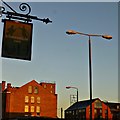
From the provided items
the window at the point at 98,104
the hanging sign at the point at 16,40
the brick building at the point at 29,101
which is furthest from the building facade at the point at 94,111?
the hanging sign at the point at 16,40

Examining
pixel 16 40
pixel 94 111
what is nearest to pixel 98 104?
pixel 94 111

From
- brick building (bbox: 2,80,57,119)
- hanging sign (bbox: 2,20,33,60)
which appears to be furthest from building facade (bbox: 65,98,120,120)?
hanging sign (bbox: 2,20,33,60)

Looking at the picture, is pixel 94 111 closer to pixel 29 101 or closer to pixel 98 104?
pixel 98 104

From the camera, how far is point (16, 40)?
453 inches

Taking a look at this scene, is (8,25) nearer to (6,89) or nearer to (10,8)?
(10,8)

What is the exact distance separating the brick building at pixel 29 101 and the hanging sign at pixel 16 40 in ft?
262

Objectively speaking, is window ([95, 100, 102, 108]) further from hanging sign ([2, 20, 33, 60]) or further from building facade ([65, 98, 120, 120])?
hanging sign ([2, 20, 33, 60])

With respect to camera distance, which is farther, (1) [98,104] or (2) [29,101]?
(1) [98,104]

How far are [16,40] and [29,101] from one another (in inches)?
3365

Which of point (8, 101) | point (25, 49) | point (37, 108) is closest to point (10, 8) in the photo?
point (25, 49)

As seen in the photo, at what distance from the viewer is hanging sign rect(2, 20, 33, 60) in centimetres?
1138

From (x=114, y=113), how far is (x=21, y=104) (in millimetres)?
32502

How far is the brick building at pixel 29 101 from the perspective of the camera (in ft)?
299

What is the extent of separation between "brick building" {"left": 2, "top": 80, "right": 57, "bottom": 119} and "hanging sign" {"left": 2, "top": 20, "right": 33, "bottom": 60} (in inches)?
3138
